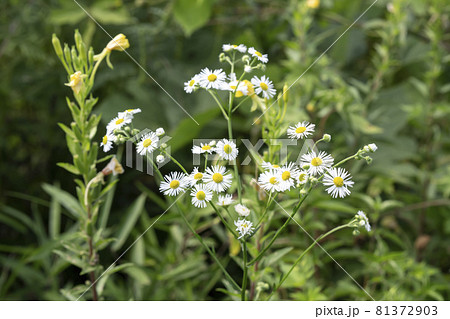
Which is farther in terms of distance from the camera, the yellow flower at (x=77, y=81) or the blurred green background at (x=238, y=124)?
the blurred green background at (x=238, y=124)

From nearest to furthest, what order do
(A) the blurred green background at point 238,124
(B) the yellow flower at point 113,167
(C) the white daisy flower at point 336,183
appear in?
(C) the white daisy flower at point 336,183 → (B) the yellow flower at point 113,167 → (A) the blurred green background at point 238,124

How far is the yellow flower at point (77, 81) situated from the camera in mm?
412

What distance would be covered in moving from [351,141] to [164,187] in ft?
1.93

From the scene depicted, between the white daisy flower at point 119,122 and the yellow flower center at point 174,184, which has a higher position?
the white daisy flower at point 119,122

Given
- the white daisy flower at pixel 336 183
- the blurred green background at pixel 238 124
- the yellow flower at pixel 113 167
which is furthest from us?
the blurred green background at pixel 238 124

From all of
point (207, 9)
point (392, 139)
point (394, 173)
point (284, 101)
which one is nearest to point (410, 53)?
point (392, 139)

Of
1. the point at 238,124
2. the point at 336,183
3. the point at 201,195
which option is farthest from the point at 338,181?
the point at 238,124

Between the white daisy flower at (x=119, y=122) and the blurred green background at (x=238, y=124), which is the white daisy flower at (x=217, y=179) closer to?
the white daisy flower at (x=119, y=122)

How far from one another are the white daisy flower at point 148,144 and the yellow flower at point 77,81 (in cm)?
10

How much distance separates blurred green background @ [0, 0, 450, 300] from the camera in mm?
740

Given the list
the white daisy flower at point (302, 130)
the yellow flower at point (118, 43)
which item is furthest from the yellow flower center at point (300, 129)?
the yellow flower at point (118, 43)

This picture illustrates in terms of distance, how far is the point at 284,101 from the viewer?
44cm

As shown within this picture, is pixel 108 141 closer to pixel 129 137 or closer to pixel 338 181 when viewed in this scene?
pixel 129 137

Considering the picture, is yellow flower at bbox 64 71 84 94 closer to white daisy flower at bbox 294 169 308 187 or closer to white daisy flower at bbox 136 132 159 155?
white daisy flower at bbox 136 132 159 155
